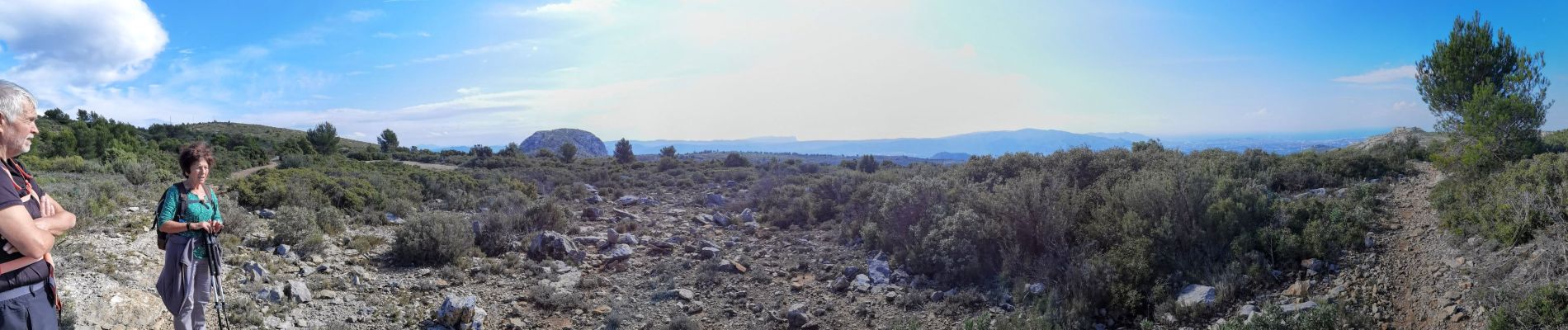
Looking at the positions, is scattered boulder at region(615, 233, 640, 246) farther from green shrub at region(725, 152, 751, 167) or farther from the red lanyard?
green shrub at region(725, 152, 751, 167)

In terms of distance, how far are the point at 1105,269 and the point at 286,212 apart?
11.2 metres

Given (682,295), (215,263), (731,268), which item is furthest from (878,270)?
(215,263)

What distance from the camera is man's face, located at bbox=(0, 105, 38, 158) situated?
271 cm

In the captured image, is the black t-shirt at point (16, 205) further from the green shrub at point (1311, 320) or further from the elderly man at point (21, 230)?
the green shrub at point (1311, 320)

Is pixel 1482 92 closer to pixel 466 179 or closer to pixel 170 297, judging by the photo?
pixel 170 297

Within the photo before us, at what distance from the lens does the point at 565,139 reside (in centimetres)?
8150

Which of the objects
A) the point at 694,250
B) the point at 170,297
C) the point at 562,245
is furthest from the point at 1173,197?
the point at 170,297

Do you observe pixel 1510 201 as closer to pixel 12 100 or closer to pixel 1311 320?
pixel 1311 320

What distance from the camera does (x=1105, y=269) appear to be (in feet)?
20.1

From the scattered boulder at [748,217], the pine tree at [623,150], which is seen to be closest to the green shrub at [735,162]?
the pine tree at [623,150]

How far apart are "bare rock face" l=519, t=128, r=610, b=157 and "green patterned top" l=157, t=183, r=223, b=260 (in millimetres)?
71265

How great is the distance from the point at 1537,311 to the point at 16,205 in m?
8.68

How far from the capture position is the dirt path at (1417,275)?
4.77m

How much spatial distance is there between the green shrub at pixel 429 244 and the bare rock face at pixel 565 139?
220ft
